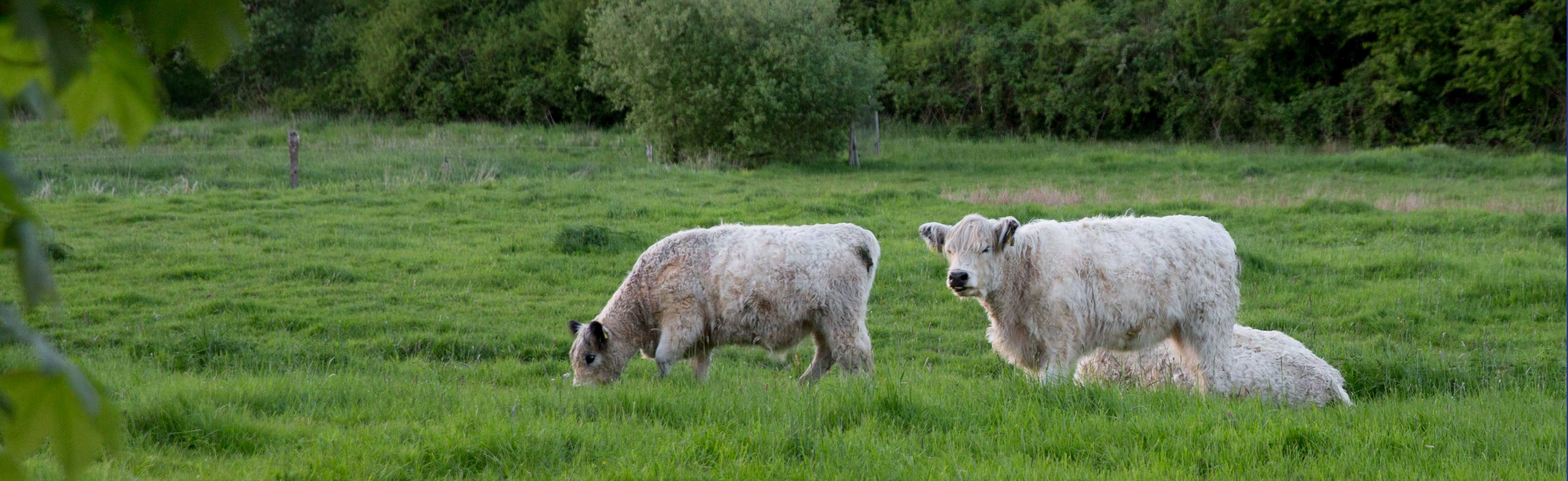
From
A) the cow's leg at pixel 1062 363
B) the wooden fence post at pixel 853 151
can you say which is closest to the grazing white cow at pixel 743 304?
the cow's leg at pixel 1062 363

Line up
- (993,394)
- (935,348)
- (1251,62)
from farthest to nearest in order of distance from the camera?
(1251,62), (935,348), (993,394)

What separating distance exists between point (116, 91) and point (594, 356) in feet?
23.3

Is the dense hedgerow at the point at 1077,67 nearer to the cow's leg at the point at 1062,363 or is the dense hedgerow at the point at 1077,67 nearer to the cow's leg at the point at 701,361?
the cow's leg at the point at 701,361

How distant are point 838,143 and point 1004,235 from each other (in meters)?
24.1

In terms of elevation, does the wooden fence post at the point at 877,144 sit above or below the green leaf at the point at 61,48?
below

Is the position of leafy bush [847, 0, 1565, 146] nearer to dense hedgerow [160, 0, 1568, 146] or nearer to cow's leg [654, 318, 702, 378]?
dense hedgerow [160, 0, 1568, 146]

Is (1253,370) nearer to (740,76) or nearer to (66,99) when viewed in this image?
(66,99)

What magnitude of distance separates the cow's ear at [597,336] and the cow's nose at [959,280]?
2.57 m

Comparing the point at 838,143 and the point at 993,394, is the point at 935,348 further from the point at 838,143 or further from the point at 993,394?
the point at 838,143

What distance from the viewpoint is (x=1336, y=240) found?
15.6m

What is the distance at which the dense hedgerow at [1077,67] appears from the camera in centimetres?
3369

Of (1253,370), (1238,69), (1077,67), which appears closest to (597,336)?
(1253,370)

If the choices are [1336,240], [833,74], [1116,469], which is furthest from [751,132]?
[1116,469]

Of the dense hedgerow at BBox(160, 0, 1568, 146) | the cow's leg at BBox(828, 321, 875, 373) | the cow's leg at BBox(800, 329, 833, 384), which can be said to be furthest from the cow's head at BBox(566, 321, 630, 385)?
the dense hedgerow at BBox(160, 0, 1568, 146)
